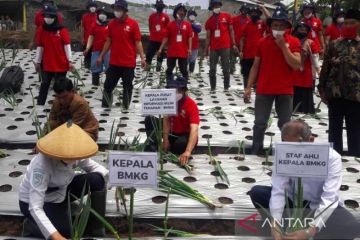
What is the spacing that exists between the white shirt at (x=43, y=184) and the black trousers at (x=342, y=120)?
7.19 ft

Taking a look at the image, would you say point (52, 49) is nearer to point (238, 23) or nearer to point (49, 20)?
point (49, 20)

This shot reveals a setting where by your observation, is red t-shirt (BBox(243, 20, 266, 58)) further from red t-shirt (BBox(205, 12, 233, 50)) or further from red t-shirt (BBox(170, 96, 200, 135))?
red t-shirt (BBox(170, 96, 200, 135))

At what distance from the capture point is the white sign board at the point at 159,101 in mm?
3133

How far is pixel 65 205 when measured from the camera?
2711mm

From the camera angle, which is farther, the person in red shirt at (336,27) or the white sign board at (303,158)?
the person in red shirt at (336,27)

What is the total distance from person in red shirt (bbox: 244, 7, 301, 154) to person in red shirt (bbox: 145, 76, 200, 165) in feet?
1.87

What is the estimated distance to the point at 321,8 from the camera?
583 inches

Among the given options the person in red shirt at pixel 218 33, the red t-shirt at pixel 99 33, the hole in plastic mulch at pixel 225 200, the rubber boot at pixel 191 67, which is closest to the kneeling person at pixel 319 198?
the hole in plastic mulch at pixel 225 200

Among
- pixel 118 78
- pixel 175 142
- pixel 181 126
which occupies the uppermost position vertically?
pixel 118 78

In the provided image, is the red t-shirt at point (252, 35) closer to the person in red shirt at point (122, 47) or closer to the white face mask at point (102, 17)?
the person in red shirt at point (122, 47)

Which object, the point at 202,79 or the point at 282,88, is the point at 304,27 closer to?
the point at 282,88

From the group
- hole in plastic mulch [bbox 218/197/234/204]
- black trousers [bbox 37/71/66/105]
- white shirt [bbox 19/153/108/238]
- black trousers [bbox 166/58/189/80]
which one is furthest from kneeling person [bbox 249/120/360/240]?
black trousers [bbox 166/58/189/80]

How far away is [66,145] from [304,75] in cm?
321

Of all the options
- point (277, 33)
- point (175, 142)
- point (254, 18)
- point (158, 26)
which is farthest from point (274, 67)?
point (158, 26)
